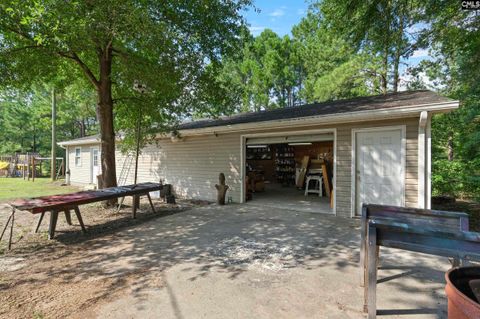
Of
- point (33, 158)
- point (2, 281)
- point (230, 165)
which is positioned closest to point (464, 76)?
point (230, 165)

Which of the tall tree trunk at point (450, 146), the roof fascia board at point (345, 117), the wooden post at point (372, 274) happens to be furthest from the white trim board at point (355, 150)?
the tall tree trunk at point (450, 146)

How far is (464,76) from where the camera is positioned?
30.4 feet

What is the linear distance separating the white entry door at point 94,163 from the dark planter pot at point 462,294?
49.8 feet

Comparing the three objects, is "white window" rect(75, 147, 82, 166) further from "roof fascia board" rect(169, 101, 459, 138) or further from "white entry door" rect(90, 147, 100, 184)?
"roof fascia board" rect(169, 101, 459, 138)

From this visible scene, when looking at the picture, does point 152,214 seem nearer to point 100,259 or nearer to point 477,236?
point 100,259

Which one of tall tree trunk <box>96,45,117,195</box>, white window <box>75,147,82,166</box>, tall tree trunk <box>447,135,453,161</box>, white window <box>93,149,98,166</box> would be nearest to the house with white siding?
tall tree trunk <box>96,45,117,195</box>

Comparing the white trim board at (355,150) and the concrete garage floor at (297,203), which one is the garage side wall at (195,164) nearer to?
the concrete garage floor at (297,203)

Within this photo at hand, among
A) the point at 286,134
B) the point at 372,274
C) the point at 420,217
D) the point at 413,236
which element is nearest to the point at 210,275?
the point at 372,274

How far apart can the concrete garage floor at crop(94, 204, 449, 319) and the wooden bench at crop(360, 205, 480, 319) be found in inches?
18.2

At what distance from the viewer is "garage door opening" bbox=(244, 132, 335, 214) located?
7.70m

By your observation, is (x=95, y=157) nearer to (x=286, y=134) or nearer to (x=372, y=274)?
(x=286, y=134)

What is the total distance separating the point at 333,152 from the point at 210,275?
578cm

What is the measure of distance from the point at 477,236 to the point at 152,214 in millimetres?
6755

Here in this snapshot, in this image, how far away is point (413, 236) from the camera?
200 cm
